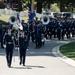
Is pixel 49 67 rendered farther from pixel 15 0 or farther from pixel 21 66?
pixel 15 0

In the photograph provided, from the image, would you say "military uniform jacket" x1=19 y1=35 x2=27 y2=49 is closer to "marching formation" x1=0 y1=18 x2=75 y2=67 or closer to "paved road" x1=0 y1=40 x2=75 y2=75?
"paved road" x1=0 y1=40 x2=75 y2=75

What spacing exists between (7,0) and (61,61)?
57203mm

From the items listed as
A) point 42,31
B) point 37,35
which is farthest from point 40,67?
point 42,31

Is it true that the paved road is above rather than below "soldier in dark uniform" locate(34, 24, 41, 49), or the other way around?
below

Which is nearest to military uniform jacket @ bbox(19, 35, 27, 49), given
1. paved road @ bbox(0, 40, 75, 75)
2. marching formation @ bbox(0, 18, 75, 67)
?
paved road @ bbox(0, 40, 75, 75)

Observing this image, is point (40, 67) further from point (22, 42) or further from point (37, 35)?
point (37, 35)

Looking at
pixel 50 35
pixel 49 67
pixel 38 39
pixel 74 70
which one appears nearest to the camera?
pixel 74 70

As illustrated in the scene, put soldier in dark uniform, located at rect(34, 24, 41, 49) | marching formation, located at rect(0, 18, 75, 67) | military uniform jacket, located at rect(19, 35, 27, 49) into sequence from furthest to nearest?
marching formation, located at rect(0, 18, 75, 67) → soldier in dark uniform, located at rect(34, 24, 41, 49) → military uniform jacket, located at rect(19, 35, 27, 49)

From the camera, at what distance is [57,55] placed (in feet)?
72.9

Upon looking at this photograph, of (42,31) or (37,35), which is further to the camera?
(42,31)

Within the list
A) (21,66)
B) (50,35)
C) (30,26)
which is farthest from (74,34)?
(21,66)

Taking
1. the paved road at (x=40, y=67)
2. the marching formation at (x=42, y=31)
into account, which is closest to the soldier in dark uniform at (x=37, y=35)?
the marching formation at (x=42, y=31)

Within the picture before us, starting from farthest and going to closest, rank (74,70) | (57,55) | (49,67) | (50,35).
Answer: (50,35) → (57,55) → (49,67) → (74,70)

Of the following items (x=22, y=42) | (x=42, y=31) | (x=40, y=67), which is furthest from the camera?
(x=42, y=31)
